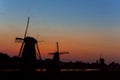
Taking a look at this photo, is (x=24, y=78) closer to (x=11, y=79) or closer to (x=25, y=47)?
(x=11, y=79)

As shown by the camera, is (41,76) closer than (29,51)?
Yes

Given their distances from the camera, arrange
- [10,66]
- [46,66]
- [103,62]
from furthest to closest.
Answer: [103,62] → [46,66] → [10,66]

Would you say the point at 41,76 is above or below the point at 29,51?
below

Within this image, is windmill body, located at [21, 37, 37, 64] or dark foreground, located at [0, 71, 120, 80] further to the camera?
windmill body, located at [21, 37, 37, 64]

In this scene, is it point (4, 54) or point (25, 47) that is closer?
point (25, 47)

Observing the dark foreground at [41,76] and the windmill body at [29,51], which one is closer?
the dark foreground at [41,76]

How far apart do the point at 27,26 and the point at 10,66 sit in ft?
44.2

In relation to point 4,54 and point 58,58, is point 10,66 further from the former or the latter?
point 4,54

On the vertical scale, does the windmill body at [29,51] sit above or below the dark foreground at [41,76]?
above

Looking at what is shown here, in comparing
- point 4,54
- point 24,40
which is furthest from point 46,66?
point 24,40

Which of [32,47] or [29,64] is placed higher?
[32,47]

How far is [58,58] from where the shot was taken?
74.5 meters

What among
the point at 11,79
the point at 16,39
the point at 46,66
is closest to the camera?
the point at 11,79

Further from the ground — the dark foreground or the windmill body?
the windmill body
